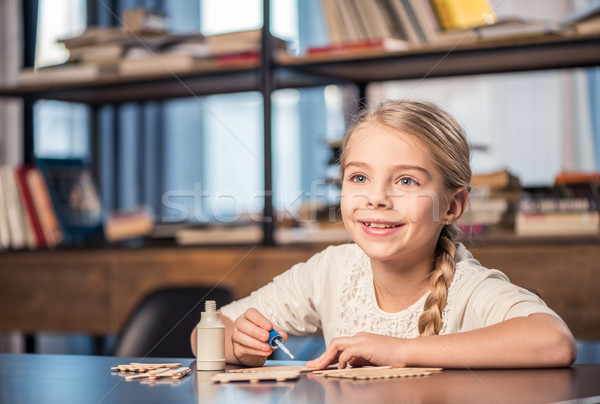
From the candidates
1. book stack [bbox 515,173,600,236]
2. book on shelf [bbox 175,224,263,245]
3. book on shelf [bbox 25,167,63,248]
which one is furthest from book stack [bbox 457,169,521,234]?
book on shelf [bbox 25,167,63,248]

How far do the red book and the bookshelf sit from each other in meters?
0.08

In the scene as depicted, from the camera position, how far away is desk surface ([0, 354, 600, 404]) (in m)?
0.81

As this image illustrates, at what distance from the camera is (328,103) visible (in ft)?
10.2

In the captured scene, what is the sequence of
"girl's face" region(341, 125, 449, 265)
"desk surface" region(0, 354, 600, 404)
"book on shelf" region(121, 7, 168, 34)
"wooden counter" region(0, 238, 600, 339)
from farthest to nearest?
1. "book on shelf" region(121, 7, 168, 34)
2. "wooden counter" region(0, 238, 600, 339)
3. "girl's face" region(341, 125, 449, 265)
4. "desk surface" region(0, 354, 600, 404)

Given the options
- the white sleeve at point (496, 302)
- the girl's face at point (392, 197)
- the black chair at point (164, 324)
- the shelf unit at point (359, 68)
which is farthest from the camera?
the shelf unit at point (359, 68)

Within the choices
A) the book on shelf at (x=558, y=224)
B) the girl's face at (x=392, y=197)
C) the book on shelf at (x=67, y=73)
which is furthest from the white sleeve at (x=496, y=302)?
the book on shelf at (x=67, y=73)

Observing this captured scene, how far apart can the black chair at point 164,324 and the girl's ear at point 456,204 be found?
25.3 inches

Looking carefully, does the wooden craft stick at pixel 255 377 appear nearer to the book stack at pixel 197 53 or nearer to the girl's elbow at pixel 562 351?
the girl's elbow at pixel 562 351

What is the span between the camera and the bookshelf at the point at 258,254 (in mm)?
1887

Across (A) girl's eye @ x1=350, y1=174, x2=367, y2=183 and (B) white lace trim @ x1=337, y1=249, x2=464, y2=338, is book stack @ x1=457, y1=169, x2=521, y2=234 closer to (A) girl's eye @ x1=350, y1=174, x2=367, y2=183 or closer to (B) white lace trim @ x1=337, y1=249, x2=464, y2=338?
(B) white lace trim @ x1=337, y1=249, x2=464, y2=338

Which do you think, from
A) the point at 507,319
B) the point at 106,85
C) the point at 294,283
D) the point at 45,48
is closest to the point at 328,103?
the point at 106,85

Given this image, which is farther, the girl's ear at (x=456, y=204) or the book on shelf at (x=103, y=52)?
the book on shelf at (x=103, y=52)

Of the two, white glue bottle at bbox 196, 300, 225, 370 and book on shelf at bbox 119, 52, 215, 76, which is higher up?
book on shelf at bbox 119, 52, 215, 76

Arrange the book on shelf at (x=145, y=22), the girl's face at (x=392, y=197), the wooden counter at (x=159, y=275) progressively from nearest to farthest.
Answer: the girl's face at (x=392, y=197)
the wooden counter at (x=159, y=275)
the book on shelf at (x=145, y=22)
